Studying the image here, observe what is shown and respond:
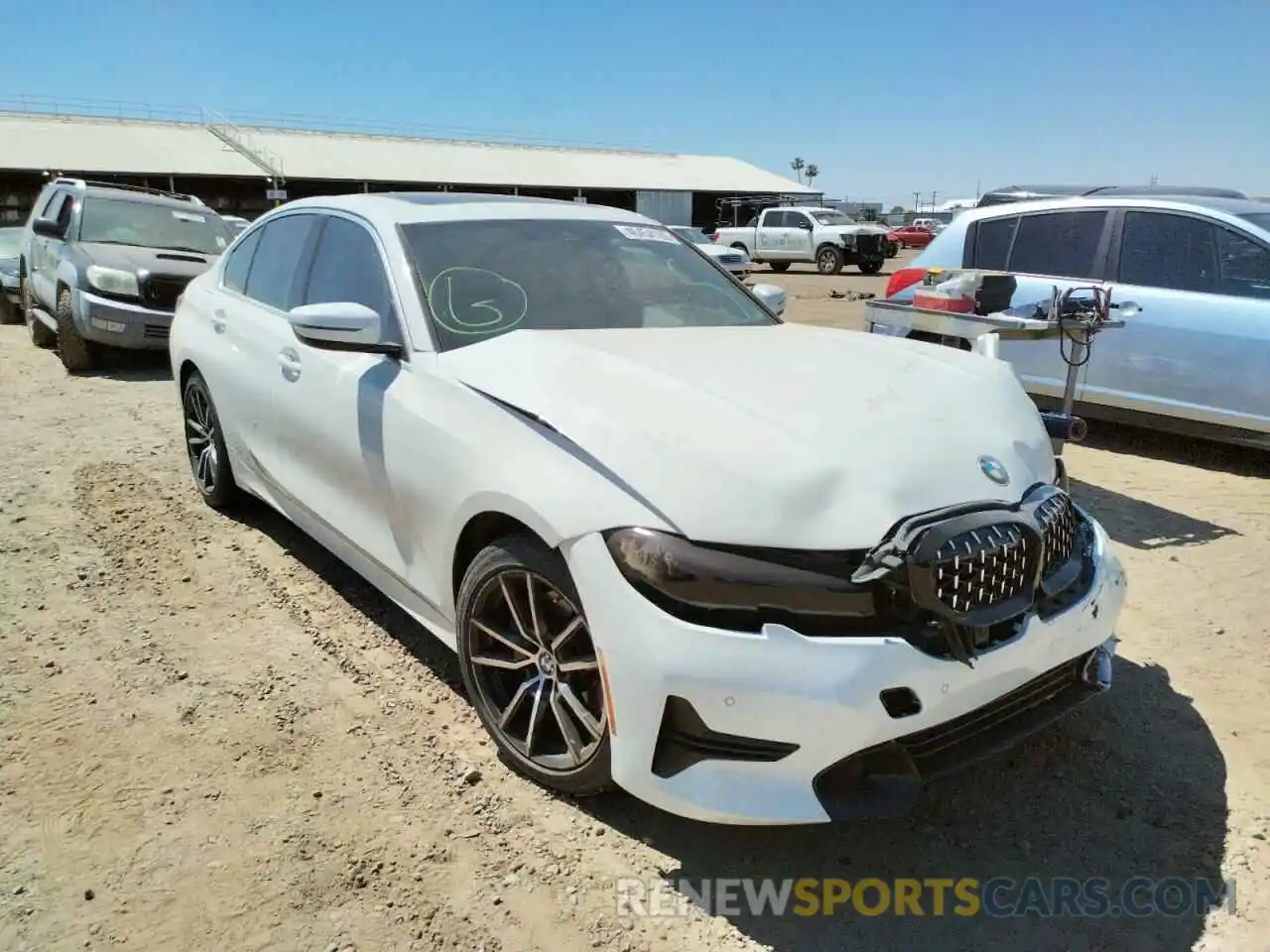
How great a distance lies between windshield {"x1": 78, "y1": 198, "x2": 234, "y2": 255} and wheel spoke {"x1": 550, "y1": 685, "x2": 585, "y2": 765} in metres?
8.77

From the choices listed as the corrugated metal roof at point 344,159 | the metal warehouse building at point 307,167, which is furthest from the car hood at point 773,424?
the corrugated metal roof at point 344,159

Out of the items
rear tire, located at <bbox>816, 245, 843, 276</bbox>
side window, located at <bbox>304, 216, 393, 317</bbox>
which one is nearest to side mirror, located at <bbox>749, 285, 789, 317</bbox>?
side window, located at <bbox>304, 216, 393, 317</bbox>

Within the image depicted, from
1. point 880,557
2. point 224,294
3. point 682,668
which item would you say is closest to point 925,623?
point 880,557

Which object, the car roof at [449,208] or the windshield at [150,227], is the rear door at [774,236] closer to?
the windshield at [150,227]

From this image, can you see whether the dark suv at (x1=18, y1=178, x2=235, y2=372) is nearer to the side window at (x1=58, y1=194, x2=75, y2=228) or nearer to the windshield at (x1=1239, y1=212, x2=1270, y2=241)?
the side window at (x1=58, y1=194, x2=75, y2=228)

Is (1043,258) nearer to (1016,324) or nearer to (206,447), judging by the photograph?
(1016,324)

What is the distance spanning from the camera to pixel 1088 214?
6.77 metres

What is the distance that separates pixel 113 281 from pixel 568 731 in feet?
26.7

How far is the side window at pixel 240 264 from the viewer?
4.60 m

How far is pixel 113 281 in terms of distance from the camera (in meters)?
8.77

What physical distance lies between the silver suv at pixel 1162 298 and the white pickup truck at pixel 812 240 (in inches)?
809

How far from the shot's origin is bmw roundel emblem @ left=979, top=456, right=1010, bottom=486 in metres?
2.46

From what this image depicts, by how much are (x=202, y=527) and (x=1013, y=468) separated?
3.97m

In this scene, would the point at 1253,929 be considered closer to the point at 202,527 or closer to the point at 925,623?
the point at 925,623
